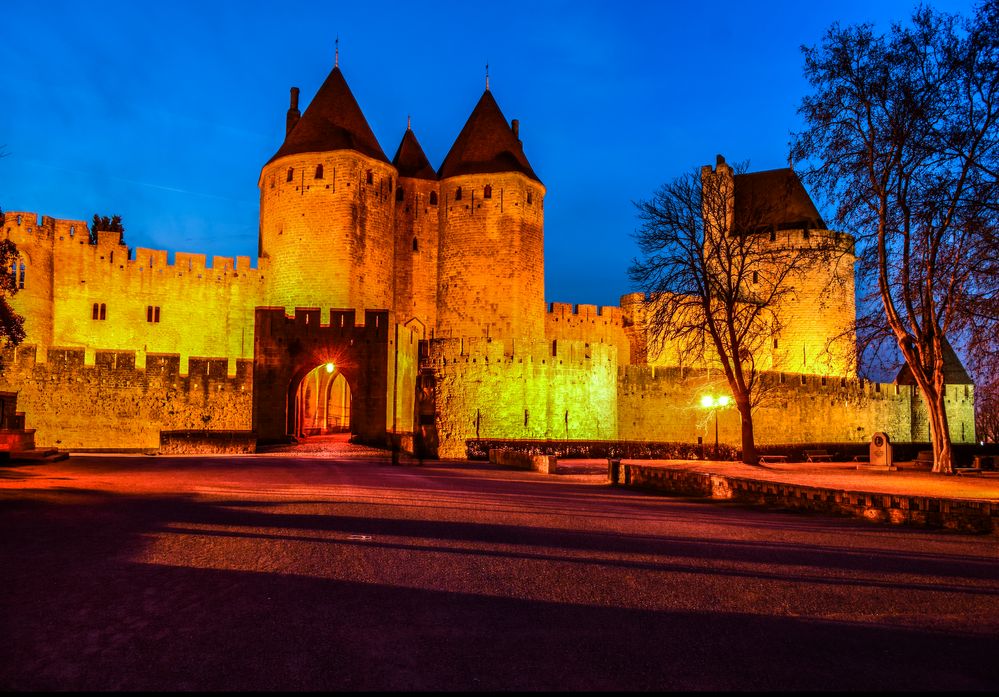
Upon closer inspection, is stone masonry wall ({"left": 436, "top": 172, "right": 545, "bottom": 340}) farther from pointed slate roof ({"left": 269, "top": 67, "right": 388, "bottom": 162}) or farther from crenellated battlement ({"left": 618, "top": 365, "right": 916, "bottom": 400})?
crenellated battlement ({"left": 618, "top": 365, "right": 916, "bottom": 400})

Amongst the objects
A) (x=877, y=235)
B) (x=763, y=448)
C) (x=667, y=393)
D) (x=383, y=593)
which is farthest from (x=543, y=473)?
(x=667, y=393)

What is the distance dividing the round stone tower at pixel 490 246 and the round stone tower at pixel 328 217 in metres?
2.67

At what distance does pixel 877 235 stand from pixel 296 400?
17.9 m

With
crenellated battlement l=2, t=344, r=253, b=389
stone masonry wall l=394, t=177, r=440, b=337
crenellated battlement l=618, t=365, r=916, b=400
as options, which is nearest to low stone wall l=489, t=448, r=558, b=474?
crenellated battlement l=2, t=344, r=253, b=389

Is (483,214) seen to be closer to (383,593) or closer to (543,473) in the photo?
(543,473)

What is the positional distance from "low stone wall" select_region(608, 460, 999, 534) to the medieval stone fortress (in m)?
10.3

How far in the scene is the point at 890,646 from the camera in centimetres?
418

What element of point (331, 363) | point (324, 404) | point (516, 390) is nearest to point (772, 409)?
point (516, 390)

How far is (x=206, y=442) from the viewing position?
20.4 metres

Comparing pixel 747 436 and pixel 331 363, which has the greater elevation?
pixel 331 363

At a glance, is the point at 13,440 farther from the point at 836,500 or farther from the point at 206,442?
the point at 836,500

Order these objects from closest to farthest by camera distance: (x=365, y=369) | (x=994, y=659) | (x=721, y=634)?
(x=994, y=659) → (x=721, y=634) → (x=365, y=369)

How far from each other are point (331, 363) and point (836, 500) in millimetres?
17282

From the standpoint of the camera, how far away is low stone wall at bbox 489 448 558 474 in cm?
→ 1689
